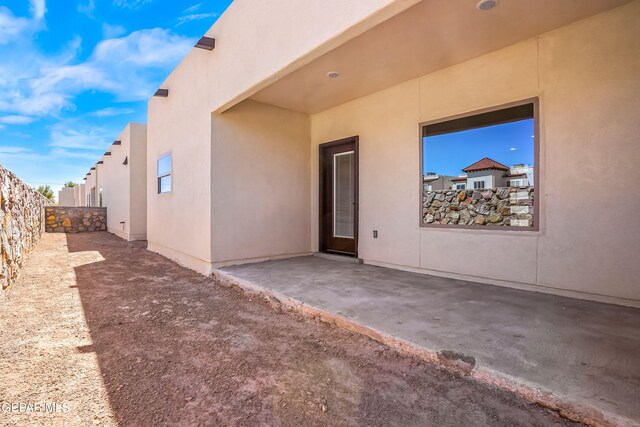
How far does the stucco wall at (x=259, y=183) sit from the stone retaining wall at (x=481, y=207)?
2611mm

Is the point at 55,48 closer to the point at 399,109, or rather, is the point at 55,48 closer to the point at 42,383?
the point at 399,109

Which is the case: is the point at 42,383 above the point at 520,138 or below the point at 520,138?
below

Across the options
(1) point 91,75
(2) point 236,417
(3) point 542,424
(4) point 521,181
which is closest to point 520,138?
(4) point 521,181

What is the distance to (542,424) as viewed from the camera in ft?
5.28

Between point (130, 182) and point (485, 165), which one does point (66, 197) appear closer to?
point (130, 182)

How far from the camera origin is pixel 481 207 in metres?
4.24

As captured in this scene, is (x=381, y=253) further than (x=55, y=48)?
No

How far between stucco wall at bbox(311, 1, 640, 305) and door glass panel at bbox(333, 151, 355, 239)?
131 centimetres

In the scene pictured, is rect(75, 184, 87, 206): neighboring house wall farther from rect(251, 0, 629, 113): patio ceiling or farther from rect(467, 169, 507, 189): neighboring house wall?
rect(467, 169, 507, 189): neighboring house wall

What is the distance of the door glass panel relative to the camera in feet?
19.4

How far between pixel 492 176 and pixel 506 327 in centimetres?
226

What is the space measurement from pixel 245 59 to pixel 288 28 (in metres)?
1.02

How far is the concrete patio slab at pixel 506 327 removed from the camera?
1.75 meters

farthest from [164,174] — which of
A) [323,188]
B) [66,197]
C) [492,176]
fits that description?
[66,197]
